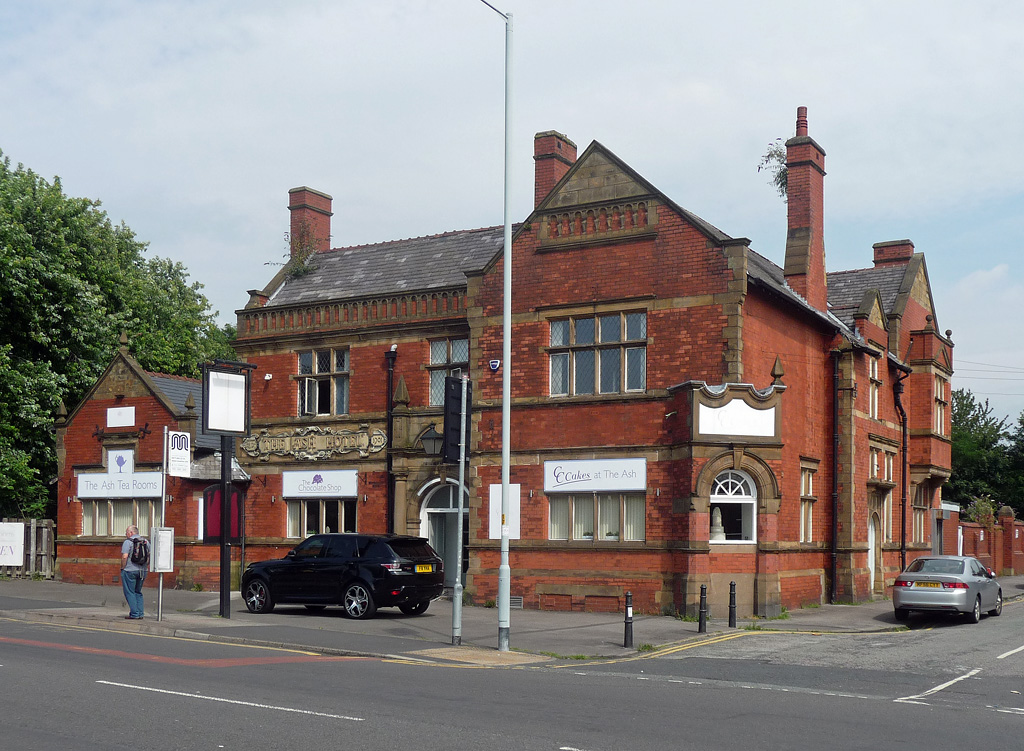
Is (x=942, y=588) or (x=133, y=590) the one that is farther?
(x=942, y=588)

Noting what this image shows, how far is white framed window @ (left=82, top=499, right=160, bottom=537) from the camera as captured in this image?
3075cm

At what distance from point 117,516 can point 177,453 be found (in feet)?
38.3

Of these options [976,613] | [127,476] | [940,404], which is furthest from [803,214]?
[127,476]

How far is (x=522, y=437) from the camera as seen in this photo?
25.4 metres

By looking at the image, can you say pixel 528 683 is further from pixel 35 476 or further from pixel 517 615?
pixel 35 476

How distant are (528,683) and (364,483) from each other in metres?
15.8

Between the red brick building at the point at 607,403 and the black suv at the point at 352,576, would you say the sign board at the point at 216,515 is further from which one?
the black suv at the point at 352,576

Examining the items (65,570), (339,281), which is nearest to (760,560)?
(339,281)

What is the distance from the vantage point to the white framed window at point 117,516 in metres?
30.8

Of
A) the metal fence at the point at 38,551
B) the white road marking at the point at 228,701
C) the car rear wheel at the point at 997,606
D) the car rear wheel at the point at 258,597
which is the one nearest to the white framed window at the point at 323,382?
the car rear wheel at the point at 258,597

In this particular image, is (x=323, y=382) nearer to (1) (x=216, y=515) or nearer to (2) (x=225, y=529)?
(1) (x=216, y=515)

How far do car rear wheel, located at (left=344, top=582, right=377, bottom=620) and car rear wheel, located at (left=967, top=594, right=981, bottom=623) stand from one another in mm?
12192

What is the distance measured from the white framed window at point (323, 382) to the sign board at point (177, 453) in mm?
8219

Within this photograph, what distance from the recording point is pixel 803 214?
92.9 ft
